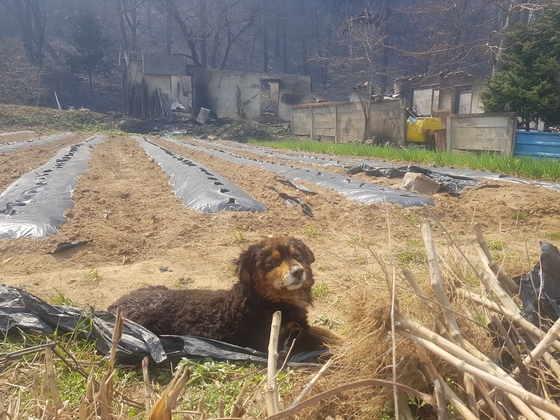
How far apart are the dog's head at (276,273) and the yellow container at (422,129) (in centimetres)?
1635

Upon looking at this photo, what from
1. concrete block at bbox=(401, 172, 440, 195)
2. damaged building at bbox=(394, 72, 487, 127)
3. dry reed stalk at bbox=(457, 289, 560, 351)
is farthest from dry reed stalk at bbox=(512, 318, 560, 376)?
damaged building at bbox=(394, 72, 487, 127)

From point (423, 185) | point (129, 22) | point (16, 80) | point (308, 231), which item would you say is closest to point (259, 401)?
point (308, 231)

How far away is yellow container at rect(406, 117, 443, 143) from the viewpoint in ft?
57.5

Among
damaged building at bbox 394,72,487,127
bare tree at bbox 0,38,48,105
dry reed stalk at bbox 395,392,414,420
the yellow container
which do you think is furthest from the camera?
bare tree at bbox 0,38,48,105

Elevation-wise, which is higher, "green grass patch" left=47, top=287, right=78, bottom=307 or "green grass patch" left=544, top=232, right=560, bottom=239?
"green grass patch" left=47, top=287, right=78, bottom=307

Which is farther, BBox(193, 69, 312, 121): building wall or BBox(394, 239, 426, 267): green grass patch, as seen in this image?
BBox(193, 69, 312, 121): building wall

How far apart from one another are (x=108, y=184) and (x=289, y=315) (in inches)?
301

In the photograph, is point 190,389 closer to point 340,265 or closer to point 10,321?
point 10,321

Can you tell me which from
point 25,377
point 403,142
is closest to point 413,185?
point 25,377

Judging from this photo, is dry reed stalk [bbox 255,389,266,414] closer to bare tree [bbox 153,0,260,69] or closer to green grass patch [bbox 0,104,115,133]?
green grass patch [bbox 0,104,115,133]

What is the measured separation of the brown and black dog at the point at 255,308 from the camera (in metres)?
2.75

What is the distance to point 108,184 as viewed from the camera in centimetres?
928

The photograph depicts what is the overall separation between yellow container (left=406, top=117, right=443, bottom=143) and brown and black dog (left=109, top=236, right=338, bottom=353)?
53.5 feet

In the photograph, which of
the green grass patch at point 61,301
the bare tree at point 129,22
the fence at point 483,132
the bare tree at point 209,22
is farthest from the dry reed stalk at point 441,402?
the bare tree at point 129,22
